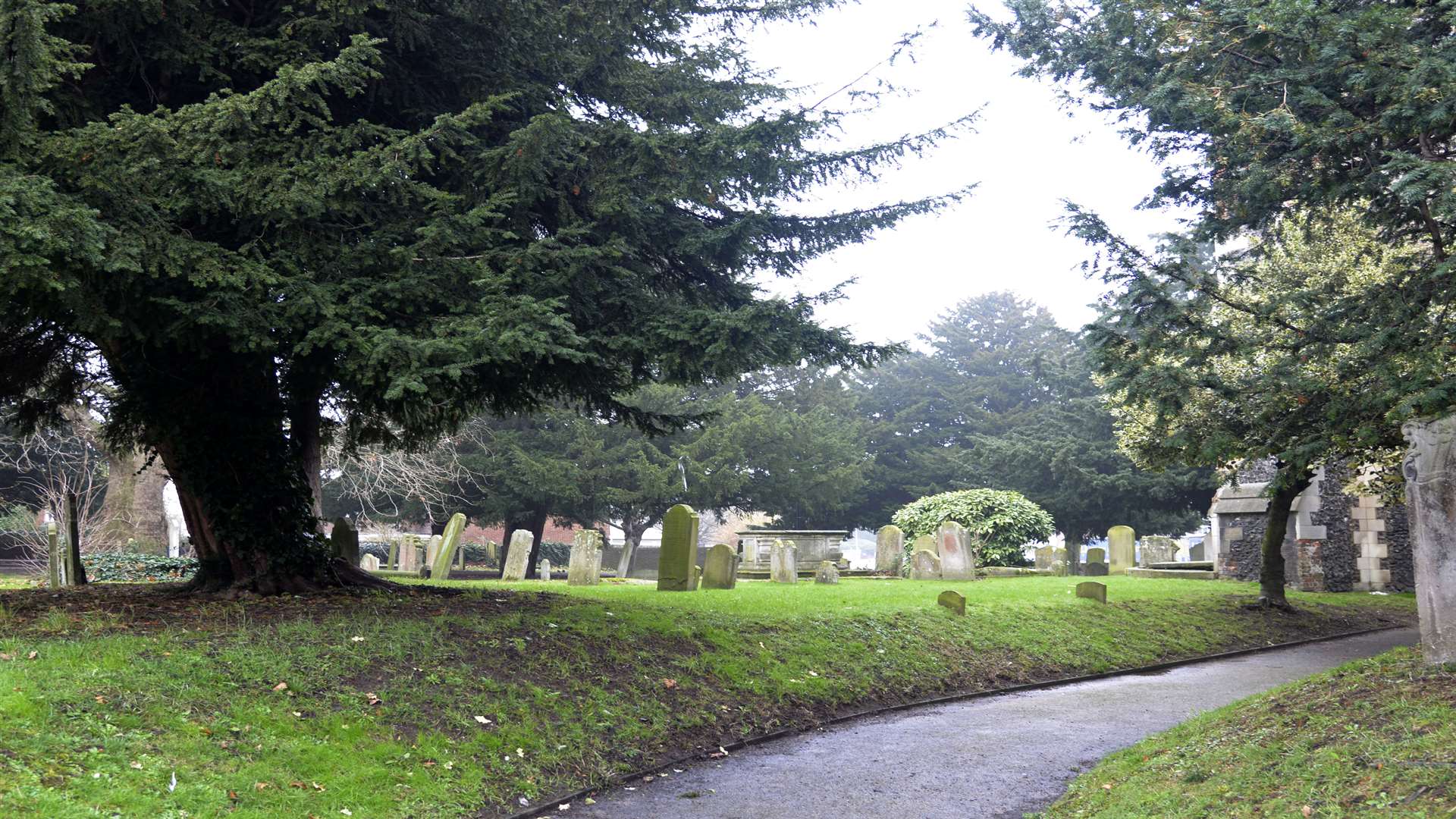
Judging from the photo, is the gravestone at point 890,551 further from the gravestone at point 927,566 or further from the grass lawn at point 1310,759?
the grass lawn at point 1310,759

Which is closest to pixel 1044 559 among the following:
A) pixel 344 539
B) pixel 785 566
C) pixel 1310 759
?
pixel 785 566

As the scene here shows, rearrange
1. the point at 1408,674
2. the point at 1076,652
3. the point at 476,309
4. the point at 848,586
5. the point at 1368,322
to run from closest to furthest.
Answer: the point at 1408,674 < the point at 476,309 < the point at 1368,322 < the point at 1076,652 < the point at 848,586

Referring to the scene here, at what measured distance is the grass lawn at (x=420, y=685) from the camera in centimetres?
615

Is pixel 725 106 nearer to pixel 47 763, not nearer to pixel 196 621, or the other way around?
pixel 196 621

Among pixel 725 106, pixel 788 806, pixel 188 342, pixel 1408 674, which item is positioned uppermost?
pixel 725 106

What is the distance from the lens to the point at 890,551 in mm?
26219

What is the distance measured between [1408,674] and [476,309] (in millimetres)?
7283

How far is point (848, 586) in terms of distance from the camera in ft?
63.1

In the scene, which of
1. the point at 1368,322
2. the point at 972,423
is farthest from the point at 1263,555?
the point at 972,423

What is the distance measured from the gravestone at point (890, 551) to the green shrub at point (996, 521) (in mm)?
1924

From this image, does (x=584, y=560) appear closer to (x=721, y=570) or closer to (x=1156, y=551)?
(x=721, y=570)

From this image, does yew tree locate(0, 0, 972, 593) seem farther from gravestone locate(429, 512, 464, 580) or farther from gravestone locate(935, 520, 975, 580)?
gravestone locate(935, 520, 975, 580)

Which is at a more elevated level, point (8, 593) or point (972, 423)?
point (972, 423)

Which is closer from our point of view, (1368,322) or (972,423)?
(1368,322)
